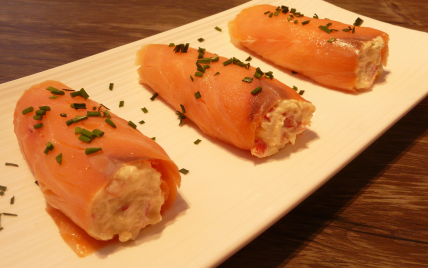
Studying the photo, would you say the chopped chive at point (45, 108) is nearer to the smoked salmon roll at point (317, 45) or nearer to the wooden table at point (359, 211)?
the wooden table at point (359, 211)

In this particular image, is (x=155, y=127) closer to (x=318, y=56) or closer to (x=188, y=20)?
(x=318, y=56)

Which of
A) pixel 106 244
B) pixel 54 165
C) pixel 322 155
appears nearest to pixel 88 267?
pixel 106 244

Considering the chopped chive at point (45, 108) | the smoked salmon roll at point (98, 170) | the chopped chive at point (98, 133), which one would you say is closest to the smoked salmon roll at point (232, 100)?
the smoked salmon roll at point (98, 170)

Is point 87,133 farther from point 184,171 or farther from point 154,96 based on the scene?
point 154,96

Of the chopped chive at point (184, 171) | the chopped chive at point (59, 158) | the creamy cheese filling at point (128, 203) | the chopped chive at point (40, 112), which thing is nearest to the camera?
the creamy cheese filling at point (128, 203)

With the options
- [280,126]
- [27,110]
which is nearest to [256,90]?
[280,126]
